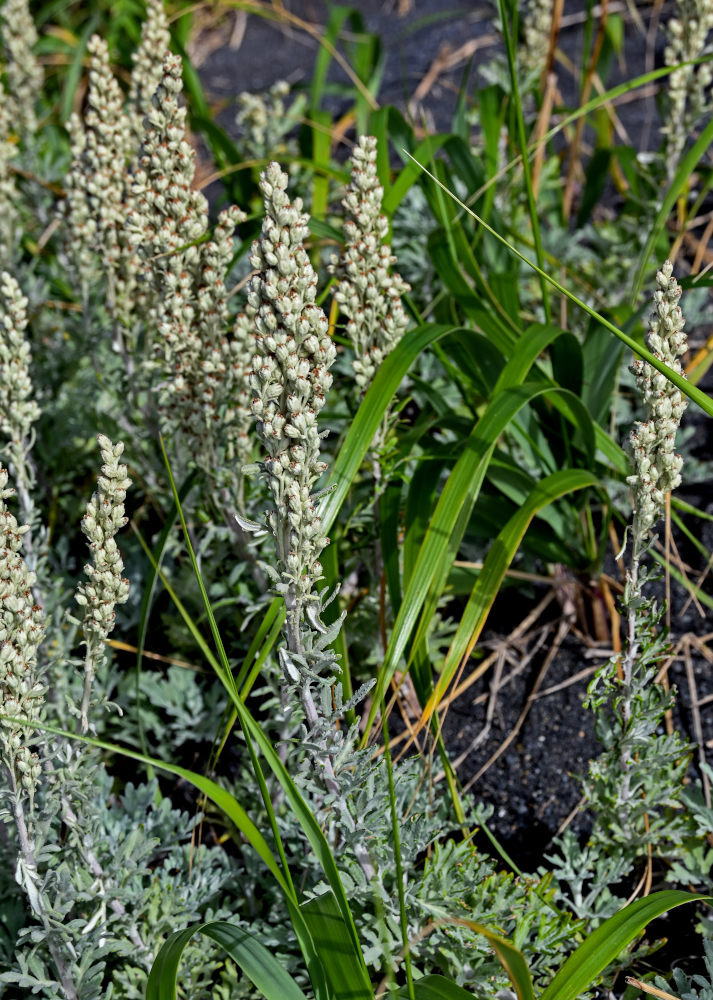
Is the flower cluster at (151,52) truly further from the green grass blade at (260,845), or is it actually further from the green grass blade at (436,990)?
the green grass blade at (436,990)

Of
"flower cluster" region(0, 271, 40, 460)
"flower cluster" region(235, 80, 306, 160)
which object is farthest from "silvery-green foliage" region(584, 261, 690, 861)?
"flower cluster" region(235, 80, 306, 160)

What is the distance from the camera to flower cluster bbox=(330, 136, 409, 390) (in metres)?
2.43

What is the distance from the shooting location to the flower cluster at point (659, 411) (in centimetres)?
202

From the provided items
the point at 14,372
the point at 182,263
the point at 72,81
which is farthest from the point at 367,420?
the point at 72,81

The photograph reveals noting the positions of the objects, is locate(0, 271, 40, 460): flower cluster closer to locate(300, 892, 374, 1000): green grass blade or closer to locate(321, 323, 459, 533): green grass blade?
locate(321, 323, 459, 533): green grass blade

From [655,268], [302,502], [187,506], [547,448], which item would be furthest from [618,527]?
[302,502]

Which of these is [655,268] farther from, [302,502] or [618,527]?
[302,502]

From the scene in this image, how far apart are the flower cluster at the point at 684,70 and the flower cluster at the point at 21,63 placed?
263 centimetres

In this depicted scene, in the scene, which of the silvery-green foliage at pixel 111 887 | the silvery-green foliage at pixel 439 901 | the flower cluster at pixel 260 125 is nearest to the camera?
the silvery-green foliage at pixel 111 887

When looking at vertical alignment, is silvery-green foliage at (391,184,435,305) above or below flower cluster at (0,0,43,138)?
below

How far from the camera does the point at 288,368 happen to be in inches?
74.2

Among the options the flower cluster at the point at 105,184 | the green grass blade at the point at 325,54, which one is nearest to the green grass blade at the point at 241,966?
the flower cluster at the point at 105,184

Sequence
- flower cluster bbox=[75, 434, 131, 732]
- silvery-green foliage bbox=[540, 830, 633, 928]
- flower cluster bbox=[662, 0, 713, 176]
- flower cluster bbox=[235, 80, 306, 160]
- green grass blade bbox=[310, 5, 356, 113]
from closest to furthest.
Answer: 1. flower cluster bbox=[75, 434, 131, 732]
2. silvery-green foliage bbox=[540, 830, 633, 928]
3. flower cluster bbox=[662, 0, 713, 176]
4. flower cluster bbox=[235, 80, 306, 160]
5. green grass blade bbox=[310, 5, 356, 113]

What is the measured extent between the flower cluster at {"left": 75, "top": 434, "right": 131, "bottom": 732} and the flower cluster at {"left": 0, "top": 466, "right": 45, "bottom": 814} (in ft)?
0.37
